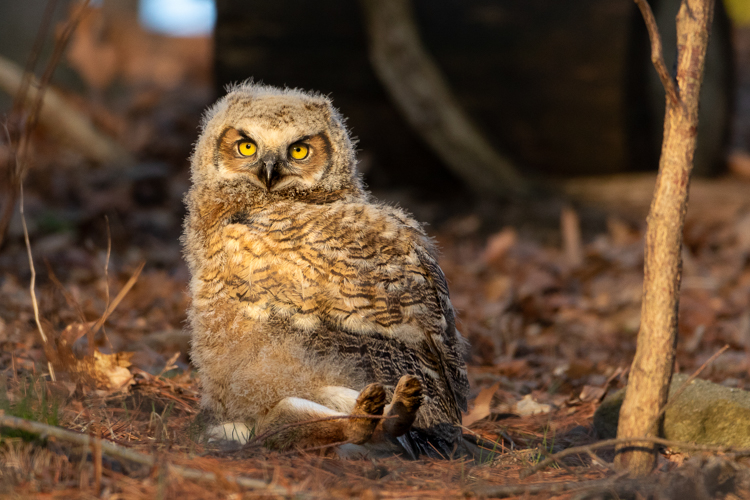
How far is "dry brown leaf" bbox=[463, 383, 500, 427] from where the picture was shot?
3207 millimetres

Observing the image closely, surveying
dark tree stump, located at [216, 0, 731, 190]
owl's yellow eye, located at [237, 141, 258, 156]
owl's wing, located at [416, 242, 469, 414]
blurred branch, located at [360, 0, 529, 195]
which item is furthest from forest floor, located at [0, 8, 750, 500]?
owl's yellow eye, located at [237, 141, 258, 156]

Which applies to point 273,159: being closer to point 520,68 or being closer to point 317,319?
point 317,319

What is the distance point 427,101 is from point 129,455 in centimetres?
607

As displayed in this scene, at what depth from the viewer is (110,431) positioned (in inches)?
101

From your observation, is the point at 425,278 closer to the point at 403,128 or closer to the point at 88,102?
the point at 403,128

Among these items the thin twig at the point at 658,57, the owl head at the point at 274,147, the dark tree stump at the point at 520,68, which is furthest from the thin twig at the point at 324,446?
the dark tree stump at the point at 520,68

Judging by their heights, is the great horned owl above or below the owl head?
below

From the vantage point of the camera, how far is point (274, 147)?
296 cm

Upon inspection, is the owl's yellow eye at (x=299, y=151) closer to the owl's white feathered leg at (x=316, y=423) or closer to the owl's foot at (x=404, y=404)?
the owl's white feathered leg at (x=316, y=423)

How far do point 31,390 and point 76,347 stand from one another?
3.36 feet

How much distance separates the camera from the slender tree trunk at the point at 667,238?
2254 millimetres

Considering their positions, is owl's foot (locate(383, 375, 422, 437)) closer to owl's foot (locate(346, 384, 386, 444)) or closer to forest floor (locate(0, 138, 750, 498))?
owl's foot (locate(346, 384, 386, 444))

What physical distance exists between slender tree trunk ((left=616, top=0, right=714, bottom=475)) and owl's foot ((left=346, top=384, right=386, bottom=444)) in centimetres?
89

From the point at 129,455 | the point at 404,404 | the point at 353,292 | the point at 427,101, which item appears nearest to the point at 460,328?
the point at 353,292
